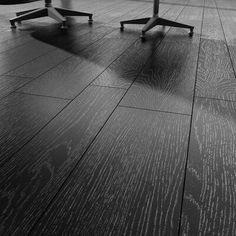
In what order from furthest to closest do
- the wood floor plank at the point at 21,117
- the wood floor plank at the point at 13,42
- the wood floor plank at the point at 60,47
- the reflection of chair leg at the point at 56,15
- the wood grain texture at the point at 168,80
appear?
the reflection of chair leg at the point at 56,15
the wood floor plank at the point at 13,42
the wood floor plank at the point at 60,47
the wood grain texture at the point at 168,80
the wood floor plank at the point at 21,117

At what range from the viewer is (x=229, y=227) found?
573 mm

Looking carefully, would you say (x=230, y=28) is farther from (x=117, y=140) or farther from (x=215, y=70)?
(x=117, y=140)

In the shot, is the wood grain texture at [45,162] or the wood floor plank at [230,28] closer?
the wood grain texture at [45,162]

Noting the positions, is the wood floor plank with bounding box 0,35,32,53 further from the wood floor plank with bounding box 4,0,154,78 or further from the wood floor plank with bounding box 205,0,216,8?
the wood floor plank with bounding box 205,0,216,8

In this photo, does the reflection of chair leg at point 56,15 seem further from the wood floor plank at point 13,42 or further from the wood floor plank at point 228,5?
the wood floor plank at point 228,5

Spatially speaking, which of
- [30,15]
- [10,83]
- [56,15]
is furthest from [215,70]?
[30,15]

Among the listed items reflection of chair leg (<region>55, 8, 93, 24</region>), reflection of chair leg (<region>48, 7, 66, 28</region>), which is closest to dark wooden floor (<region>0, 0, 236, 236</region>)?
reflection of chair leg (<region>48, 7, 66, 28</region>)

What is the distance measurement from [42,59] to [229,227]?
1.23 metres

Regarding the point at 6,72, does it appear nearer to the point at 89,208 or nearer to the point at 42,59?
the point at 42,59

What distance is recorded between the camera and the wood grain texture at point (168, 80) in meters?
1.07

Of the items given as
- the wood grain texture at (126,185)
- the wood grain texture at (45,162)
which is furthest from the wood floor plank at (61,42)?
the wood grain texture at (126,185)

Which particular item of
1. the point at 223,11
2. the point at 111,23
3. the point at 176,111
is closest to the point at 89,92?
the point at 176,111

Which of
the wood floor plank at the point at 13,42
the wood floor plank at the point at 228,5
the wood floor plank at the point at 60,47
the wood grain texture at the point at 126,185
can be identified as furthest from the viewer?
the wood floor plank at the point at 228,5

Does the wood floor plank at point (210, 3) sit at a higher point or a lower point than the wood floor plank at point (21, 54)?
lower
